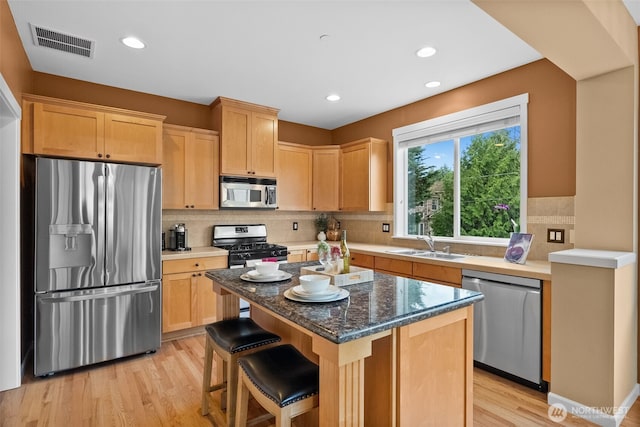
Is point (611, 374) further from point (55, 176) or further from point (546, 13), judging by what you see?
point (55, 176)

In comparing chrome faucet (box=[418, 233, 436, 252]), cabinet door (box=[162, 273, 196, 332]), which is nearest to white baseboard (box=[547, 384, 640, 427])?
chrome faucet (box=[418, 233, 436, 252])

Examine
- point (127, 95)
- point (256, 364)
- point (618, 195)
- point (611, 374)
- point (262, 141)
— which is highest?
point (127, 95)

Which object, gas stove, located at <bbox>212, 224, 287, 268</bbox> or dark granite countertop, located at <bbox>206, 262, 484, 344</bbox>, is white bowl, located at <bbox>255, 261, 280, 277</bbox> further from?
gas stove, located at <bbox>212, 224, 287, 268</bbox>

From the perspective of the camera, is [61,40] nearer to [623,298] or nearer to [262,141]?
[262,141]

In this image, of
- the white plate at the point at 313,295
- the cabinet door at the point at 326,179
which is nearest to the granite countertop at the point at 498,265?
the cabinet door at the point at 326,179

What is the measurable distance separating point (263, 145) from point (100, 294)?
2329mm

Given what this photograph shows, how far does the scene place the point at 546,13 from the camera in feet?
5.43

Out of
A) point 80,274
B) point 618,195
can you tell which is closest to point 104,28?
point 80,274

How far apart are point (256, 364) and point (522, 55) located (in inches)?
122

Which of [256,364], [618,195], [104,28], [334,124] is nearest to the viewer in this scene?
[256,364]

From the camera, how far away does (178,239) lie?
368 cm

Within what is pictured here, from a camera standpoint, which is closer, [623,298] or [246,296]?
[246,296]

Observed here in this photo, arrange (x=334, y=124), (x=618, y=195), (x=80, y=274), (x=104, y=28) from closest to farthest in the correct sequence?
(x=618, y=195)
(x=104, y=28)
(x=80, y=274)
(x=334, y=124)

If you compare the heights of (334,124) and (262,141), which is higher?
(334,124)
